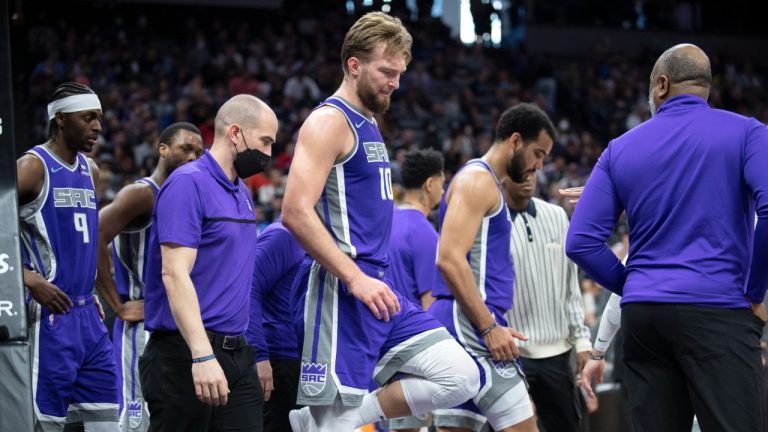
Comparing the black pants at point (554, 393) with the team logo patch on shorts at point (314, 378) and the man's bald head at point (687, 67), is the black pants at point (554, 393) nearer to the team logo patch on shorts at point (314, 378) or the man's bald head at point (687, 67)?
the team logo patch on shorts at point (314, 378)

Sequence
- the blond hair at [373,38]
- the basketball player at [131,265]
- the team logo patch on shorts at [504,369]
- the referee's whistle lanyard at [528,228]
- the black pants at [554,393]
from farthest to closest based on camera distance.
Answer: the referee's whistle lanyard at [528,228]
the black pants at [554,393]
the basketball player at [131,265]
the team logo patch on shorts at [504,369]
the blond hair at [373,38]

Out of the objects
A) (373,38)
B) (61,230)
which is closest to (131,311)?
(61,230)

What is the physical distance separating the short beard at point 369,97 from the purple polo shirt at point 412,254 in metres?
2.46

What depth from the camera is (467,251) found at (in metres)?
4.88

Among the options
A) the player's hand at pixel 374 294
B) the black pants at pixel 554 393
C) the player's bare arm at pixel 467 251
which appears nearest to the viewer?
the player's hand at pixel 374 294

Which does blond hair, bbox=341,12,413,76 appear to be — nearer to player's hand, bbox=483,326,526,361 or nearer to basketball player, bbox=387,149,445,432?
player's hand, bbox=483,326,526,361

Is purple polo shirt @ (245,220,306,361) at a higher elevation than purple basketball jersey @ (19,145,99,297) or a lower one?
lower

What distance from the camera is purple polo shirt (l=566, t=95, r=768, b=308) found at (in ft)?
11.5

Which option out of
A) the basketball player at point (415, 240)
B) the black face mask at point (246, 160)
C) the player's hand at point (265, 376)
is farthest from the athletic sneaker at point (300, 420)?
the basketball player at point (415, 240)

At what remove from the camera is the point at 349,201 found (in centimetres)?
406

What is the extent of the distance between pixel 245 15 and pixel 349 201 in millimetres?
18876

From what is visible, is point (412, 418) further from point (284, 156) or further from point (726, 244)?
point (284, 156)

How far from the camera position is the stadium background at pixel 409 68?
15734 mm

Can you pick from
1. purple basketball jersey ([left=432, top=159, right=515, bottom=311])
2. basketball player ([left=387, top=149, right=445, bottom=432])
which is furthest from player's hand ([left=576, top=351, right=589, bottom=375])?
basketball player ([left=387, top=149, right=445, bottom=432])
